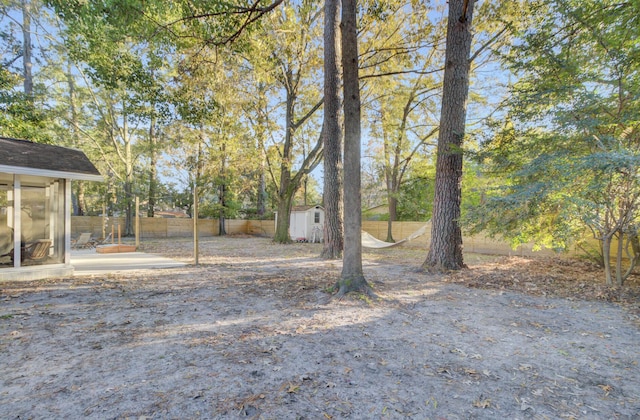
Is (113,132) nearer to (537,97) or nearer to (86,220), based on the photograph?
(86,220)

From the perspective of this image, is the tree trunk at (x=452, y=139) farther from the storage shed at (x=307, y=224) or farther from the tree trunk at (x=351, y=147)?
the storage shed at (x=307, y=224)

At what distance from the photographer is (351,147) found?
12.9ft

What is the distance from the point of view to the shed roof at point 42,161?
16.3ft

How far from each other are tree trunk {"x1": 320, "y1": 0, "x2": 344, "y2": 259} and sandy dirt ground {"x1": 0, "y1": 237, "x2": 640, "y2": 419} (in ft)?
10.7

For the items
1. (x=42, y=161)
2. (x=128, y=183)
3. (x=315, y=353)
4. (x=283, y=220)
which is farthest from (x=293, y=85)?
(x=315, y=353)

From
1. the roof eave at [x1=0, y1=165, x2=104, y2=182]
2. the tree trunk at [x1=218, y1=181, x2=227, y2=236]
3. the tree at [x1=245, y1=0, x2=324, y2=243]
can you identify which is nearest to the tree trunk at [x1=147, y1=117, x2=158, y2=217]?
the tree trunk at [x1=218, y1=181, x2=227, y2=236]

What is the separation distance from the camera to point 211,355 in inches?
94.4

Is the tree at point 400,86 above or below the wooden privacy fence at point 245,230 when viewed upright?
above

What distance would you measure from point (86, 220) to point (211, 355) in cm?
1635

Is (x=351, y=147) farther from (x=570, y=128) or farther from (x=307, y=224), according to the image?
(x=307, y=224)

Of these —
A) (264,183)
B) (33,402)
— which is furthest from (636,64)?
(264,183)

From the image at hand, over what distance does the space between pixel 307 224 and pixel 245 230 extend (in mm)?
6761

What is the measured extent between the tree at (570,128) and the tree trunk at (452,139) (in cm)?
82

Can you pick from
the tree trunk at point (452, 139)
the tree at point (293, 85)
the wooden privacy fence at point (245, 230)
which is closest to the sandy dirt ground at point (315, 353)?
the tree trunk at point (452, 139)
